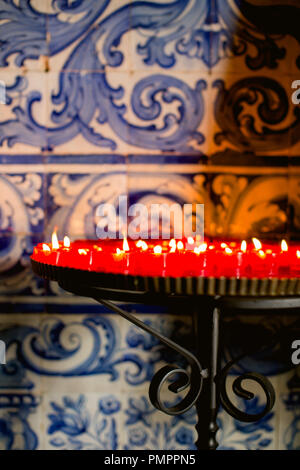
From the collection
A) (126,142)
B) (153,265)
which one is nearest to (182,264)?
(153,265)

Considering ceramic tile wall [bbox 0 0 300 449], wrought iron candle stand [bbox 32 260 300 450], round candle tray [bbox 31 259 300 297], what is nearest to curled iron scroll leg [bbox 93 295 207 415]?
wrought iron candle stand [bbox 32 260 300 450]

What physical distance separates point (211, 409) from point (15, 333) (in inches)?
20.1

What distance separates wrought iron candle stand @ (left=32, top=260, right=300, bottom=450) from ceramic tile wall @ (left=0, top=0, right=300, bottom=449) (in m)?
0.31

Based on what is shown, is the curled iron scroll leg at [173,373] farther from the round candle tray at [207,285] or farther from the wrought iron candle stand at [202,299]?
the round candle tray at [207,285]

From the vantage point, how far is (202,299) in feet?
1.70

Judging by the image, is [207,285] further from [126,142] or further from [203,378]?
[126,142]

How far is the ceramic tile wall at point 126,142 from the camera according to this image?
91 centimetres

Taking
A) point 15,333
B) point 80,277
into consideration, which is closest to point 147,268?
point 80,277

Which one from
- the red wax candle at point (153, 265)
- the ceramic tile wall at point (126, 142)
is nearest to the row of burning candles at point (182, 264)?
the red wax candle at point (153, 265)

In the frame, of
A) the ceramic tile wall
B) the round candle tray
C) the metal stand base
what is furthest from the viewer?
the ceramic tile wall

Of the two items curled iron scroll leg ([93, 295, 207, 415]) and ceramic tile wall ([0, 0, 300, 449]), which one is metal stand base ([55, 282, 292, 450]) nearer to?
curled iron scroll leg ([93, 295, 207, 415])

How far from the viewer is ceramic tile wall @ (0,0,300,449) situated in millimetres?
915

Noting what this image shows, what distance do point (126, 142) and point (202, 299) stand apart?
0.51 m

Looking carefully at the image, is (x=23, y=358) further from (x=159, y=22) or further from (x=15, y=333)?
(x=159, y=22)
